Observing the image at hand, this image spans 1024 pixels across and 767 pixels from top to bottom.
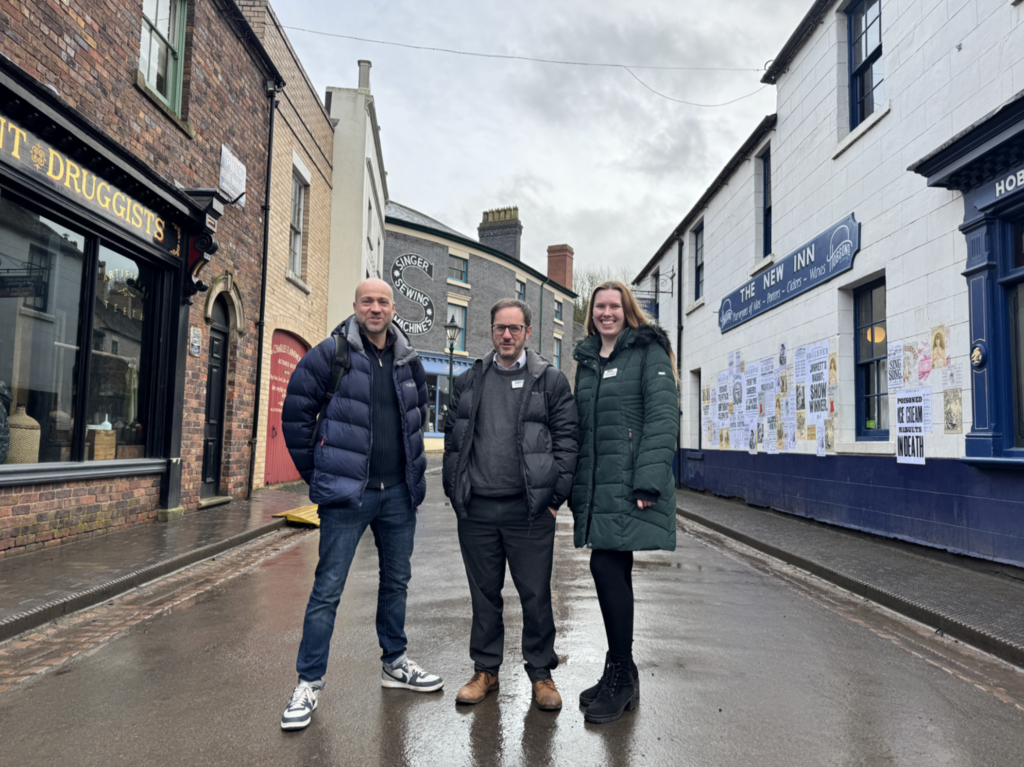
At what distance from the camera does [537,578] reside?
353 cm

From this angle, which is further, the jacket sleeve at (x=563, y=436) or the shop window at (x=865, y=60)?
the shop window at (x=865, y=60)

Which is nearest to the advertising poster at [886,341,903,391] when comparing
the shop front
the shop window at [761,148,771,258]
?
the shop window at [761,148,771,258]

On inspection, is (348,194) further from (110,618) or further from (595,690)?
(595,690)

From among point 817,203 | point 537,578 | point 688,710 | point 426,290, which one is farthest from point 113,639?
point 426,290

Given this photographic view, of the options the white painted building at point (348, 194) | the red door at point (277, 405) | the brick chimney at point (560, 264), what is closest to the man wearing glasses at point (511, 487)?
the red door at point (277, 405)

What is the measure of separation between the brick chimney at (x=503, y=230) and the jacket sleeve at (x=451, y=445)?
3179 cm

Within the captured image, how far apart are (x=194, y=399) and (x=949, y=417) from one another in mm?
8657

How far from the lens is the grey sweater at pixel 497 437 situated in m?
3.47

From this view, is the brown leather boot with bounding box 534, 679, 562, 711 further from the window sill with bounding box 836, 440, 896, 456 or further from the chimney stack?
the chimney stack

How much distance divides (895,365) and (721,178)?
24.3ft

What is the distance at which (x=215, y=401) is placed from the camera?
36.6 ft

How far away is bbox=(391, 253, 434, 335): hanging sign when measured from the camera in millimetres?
29203

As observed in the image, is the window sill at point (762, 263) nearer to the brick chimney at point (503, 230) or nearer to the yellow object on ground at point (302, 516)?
the yellow object on ground at point (302, 516)

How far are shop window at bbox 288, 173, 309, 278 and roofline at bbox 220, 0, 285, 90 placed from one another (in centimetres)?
227
